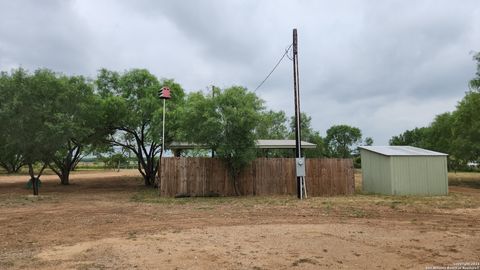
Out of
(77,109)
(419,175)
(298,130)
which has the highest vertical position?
(77,109)

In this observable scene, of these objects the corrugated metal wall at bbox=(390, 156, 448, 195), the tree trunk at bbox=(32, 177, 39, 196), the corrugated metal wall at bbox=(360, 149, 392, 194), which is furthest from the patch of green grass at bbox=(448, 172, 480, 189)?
the tree trunk at bbox=(32, 177, 39, 196)

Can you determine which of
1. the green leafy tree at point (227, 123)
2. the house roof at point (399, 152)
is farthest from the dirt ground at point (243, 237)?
the house roof at point (399, 152)

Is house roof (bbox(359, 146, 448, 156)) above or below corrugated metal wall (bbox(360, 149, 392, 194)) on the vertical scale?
above

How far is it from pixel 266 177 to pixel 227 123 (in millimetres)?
3345

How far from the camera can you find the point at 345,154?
3359 inches

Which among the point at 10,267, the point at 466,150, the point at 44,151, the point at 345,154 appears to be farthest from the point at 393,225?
the point at 345,154

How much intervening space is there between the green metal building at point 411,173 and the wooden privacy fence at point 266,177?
156 cm

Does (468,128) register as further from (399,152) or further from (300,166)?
(300,166)

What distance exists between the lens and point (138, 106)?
71.6ft

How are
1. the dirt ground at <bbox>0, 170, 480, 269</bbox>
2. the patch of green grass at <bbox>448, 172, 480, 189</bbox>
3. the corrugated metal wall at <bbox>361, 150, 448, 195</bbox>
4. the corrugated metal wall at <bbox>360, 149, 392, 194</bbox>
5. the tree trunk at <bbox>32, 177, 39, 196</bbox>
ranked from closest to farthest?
the dirt ground at <bbox>0, 170, 480, 269</bbox>, the corrugated metal wall at <bbox>361, 150, 448, 195</bbox>, the corrugated metal wall at <bbox>360, 149, 392, 194</bbox>, the tree trunk at <bbox>32, 177, 39, 196</bbox>, the patch of green grass at <bbox>448, 172, 480, 189</bbox>

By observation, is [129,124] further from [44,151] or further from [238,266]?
[238,266]

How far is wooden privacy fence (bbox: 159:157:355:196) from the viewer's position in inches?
695

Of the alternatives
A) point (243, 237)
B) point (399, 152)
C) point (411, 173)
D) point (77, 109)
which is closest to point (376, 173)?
point (399, 152)

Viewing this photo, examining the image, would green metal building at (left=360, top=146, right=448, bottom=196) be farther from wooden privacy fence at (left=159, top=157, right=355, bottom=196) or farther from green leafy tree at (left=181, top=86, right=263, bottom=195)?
green leafy tree at (left=181, top=86, right=263, bottom=195)
